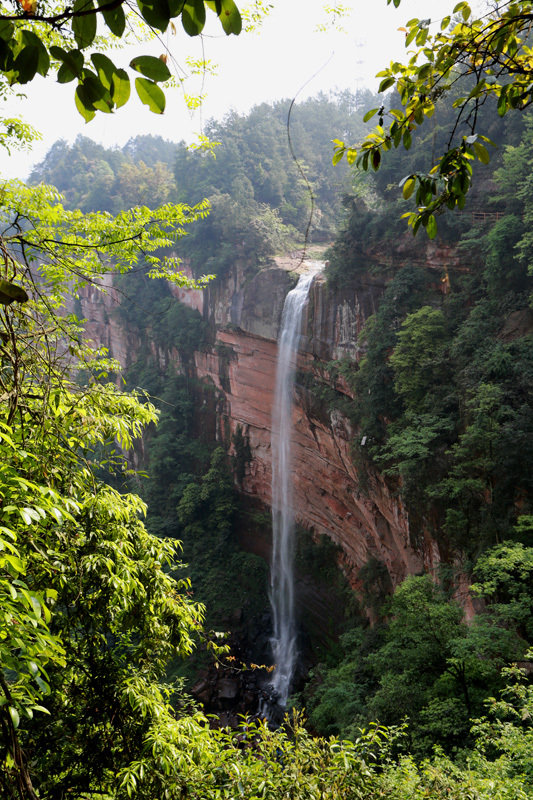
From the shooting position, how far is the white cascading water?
1573 centimetres

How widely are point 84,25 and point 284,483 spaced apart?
1657cm

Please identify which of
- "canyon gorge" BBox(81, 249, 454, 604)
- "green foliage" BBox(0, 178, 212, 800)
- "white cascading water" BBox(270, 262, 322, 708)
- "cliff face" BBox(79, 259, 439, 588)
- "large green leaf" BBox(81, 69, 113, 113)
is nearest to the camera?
"large green leaf" BBox(81, 69, 113, 113)

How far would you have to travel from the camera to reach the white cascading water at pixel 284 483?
15727 mm

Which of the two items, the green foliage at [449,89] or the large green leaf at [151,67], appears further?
the green foliage at [449,89]

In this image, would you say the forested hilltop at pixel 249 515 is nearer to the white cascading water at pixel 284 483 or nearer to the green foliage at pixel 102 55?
the green foliage at pixel 102 55

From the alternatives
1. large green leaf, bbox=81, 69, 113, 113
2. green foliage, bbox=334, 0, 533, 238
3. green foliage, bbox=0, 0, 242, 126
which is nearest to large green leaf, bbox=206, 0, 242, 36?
green foliage, bbox=0, 0, 242, 126

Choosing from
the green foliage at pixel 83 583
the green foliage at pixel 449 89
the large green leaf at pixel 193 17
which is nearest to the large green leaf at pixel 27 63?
the large green leaf at pixel 193 17

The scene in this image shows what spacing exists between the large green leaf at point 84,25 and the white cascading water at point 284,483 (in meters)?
14.8

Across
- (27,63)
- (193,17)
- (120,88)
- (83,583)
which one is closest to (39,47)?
(27,63)

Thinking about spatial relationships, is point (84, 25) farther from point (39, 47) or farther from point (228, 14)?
point (228, 14)

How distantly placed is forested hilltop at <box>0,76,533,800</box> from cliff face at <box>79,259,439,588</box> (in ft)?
1.86

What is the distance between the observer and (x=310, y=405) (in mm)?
15219

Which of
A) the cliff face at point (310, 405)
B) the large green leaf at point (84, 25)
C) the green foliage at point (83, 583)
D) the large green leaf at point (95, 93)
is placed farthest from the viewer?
the cliff face at point (310, 405)

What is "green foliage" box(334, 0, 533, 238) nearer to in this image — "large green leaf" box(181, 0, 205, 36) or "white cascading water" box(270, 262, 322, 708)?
"large green leaf" box(181, 0, 205, 36)
